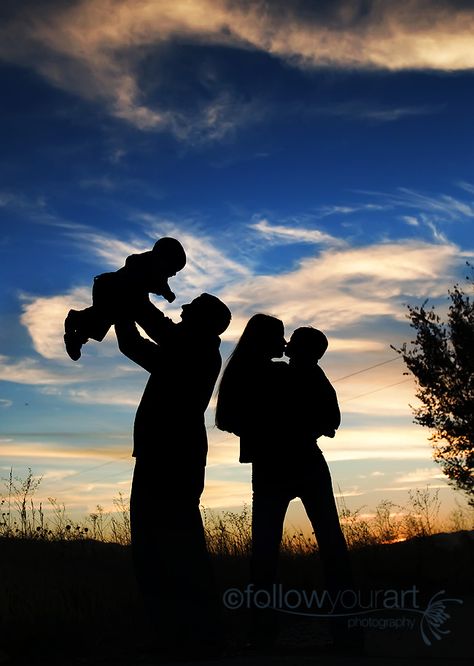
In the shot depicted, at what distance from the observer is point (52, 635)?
5.78 meters

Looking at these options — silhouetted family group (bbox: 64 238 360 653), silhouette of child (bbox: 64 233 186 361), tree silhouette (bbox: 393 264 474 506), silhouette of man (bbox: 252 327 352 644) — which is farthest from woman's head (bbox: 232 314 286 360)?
tree silhouette (bbox: 393 264 474 506)

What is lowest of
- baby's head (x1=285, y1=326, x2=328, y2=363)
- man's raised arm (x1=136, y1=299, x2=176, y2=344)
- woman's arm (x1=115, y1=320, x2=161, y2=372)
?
woman's arm (x1=115, y1=320, x2=161, y2=372)

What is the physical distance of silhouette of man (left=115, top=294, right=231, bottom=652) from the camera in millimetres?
4289

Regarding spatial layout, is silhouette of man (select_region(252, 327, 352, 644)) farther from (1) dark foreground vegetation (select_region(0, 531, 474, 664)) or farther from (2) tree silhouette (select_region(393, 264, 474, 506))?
(2) tree silhouette (select_region(393, 264, 474, 506))

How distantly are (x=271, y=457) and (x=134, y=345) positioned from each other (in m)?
1.69

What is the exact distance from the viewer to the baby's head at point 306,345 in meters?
5.61

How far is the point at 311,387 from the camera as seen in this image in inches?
218

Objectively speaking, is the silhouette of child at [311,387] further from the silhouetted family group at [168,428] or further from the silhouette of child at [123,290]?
the silhouette of child at [123,290]

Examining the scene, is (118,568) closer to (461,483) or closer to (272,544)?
(272,544)

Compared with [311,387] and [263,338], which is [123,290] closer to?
[263,338]

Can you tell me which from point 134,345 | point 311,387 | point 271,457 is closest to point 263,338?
point 311,387

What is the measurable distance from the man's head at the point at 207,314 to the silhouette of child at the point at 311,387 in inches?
45.9

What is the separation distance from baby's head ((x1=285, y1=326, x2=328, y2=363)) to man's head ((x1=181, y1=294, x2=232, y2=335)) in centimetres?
117

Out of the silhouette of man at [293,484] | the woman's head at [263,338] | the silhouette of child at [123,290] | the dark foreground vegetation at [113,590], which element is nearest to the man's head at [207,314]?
the silhouette of child at [123,290]
